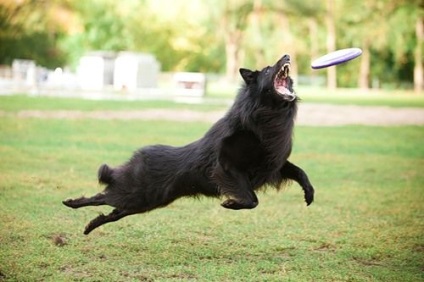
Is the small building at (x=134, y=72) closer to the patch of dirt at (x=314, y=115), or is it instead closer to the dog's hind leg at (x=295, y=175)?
the patch of dirt at (x=314, y=115)

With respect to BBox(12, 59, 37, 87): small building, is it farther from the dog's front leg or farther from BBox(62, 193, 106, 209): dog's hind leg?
the dog's front leg

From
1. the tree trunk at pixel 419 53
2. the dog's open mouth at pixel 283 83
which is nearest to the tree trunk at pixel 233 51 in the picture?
the tree trunk at pixel 419 53

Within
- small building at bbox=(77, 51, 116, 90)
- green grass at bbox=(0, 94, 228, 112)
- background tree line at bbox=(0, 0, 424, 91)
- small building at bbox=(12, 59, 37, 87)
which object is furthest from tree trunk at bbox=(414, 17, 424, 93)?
green grass at bbox=(0, 94, 228, 112)

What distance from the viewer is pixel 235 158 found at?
598cm

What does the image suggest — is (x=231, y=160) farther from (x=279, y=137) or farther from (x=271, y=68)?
(x=271, y=68)

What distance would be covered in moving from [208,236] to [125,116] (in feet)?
49.3

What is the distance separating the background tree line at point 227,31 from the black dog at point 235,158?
1739 inches

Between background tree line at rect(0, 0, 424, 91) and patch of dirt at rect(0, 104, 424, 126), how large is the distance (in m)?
26.3

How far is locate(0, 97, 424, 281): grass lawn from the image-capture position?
564 centimetres

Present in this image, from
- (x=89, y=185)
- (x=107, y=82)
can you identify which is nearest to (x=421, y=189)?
(x=89, y=185)

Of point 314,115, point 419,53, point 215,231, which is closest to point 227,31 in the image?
point 419,53

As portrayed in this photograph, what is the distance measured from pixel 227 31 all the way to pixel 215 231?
58.6m

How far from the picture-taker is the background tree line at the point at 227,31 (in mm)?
50875

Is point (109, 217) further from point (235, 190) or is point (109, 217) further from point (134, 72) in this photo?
point (134, 72)
